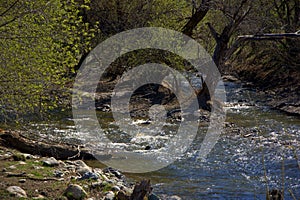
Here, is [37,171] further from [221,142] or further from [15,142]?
[221,142]

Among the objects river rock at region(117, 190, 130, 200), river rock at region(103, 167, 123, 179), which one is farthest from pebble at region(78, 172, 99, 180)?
river rock at region(103, 167, 123, 179)

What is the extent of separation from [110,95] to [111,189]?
16.6 m

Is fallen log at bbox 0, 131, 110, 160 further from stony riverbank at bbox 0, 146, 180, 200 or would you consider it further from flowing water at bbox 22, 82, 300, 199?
flowing water at bbox 22, 82, 300, 199

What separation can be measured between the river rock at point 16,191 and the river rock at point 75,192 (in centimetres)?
72

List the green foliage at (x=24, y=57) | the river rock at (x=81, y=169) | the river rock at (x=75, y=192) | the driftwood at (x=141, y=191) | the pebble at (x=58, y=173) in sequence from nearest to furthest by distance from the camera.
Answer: the driftwood at (x=141, y=191), the river rock at (x=75, y=192), the green foliage at (x=24, y=57), the pebble at (x=58, y=173), the river rock at (x=81, y=169)

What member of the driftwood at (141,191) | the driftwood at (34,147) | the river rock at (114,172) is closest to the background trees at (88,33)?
the driftwood at (34,147)

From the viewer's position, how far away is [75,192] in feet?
25.4

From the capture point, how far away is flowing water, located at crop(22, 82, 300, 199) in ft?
33.1

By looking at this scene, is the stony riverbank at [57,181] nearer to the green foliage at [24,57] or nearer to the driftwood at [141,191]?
the driftwood at [141,191]

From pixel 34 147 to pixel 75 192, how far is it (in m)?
4.14

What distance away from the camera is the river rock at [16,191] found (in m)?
7.22

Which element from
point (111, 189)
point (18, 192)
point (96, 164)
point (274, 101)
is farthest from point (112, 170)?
point (274, 101)

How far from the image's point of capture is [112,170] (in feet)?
35.3

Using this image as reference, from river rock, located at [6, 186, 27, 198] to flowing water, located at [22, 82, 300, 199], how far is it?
3203mm
